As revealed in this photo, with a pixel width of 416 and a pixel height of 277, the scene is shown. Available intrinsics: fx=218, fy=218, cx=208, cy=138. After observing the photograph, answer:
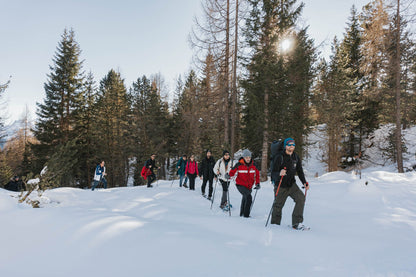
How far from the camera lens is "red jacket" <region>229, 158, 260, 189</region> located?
580cm

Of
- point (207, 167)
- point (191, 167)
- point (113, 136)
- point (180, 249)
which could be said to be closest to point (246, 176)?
point (180, 249)

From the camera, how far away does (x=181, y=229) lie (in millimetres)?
3436

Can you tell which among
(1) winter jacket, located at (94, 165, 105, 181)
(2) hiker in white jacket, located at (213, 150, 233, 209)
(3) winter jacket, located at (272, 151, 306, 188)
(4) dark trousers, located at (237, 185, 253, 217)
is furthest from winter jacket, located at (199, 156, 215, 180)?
(1) winter jacket, located at (94, 165, 105, 181)

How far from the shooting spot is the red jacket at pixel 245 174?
5.80m

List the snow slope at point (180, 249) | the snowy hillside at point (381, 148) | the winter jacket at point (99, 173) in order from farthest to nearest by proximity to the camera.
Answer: the snowy hillside at point (381, 148) → the winter jacket at point (99, 173) → the snow slope at point (180, 249)

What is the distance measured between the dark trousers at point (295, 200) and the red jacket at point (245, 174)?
1078 mm

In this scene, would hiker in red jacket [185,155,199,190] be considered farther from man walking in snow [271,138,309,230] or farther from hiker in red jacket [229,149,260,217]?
man walking in snow [271,138,309,230]

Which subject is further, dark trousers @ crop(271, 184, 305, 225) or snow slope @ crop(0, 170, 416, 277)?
dark trousers @ crop(271, 184, 305, 225)

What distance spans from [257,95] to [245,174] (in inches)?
411

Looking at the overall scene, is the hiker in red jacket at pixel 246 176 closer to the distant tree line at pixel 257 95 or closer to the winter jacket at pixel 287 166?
the winter jacket at pixel 287 166

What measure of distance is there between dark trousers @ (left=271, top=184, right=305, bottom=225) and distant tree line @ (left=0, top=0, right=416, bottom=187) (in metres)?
6.99

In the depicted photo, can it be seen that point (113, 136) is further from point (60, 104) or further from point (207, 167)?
point (207, 167)

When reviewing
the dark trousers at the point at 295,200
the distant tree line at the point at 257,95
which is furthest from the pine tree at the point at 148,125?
the dark trousers at the point at 295,200

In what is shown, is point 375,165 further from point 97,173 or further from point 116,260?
point 116,260
